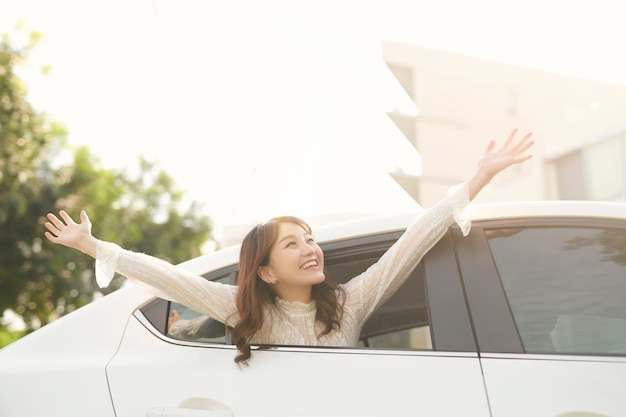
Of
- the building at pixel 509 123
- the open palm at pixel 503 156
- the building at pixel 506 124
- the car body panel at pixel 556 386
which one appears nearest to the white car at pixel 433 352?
the car body panel at pixel 556 386

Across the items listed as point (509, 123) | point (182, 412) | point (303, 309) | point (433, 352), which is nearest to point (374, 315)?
point (303, 309)

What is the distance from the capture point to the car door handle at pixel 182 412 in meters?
2.28

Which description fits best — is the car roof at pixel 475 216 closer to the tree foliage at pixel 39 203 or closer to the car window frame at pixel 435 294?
the car window frame at pixel 435 294

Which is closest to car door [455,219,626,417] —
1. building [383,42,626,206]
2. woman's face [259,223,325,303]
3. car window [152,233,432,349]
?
car window [152,233,432,349]

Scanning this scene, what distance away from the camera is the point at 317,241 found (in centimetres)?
265

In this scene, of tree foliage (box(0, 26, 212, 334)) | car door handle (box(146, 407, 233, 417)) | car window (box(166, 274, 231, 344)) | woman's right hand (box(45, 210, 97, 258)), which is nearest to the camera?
car door handle (box(146, 407, 233, 417))

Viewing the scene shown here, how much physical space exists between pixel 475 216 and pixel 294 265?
65 cm

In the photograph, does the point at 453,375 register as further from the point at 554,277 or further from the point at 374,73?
the point at 374,73

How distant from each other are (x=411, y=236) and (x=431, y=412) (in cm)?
57

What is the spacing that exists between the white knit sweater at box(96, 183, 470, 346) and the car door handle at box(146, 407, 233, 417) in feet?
0.92

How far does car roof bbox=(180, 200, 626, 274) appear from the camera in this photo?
235cm

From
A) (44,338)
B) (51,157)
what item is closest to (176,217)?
(51,157)

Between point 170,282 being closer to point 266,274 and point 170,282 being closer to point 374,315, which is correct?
point 266,274

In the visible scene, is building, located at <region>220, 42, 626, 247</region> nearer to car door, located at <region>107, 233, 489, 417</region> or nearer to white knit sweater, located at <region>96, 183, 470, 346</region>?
white knit sweater, located at <region>96, 183, 470, 346</region>
